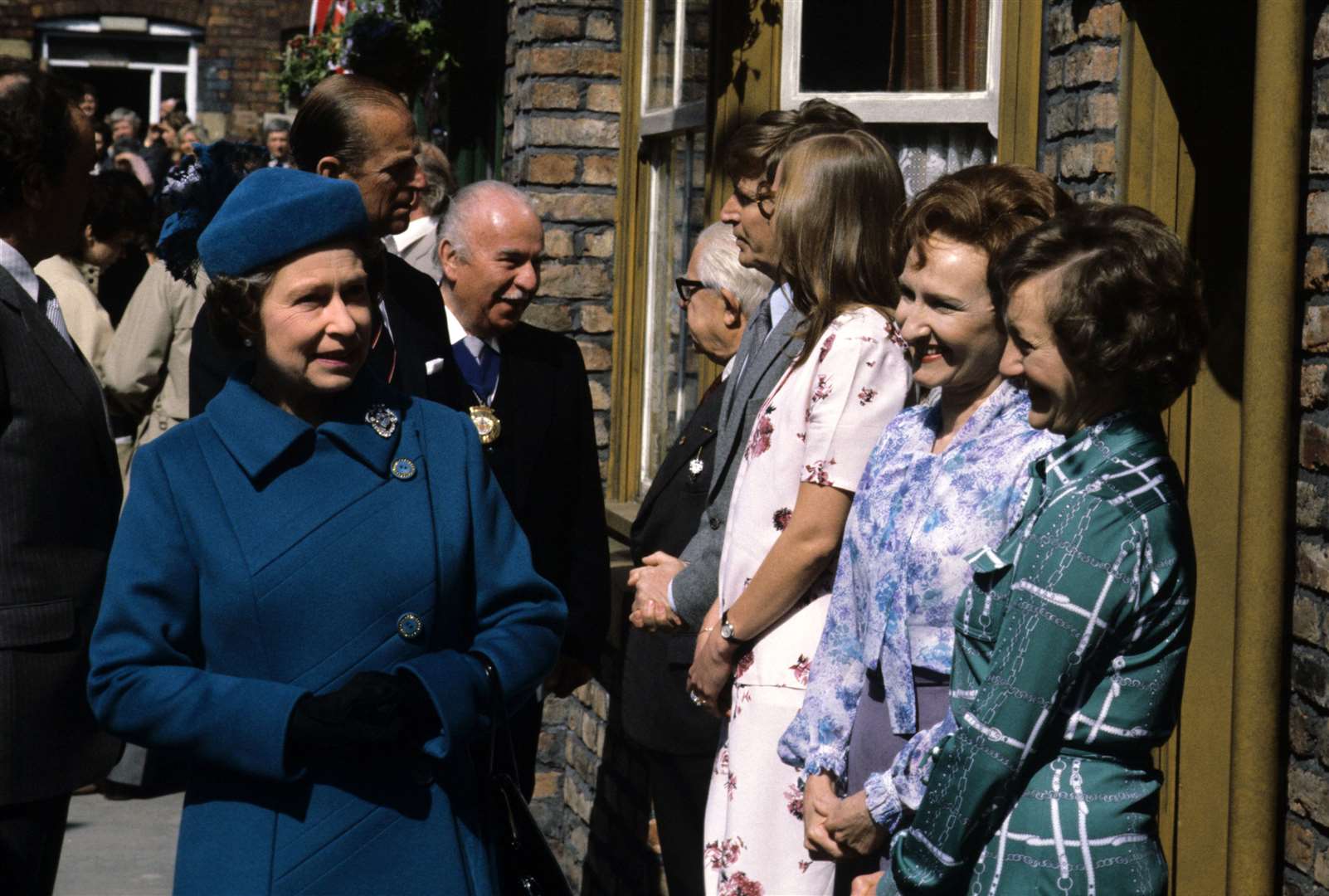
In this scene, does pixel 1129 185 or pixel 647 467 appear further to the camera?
pixel 647 467

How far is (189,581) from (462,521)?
0.42m

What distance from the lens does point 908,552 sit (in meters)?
3.01

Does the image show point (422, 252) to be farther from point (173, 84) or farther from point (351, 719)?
point (173, 84)

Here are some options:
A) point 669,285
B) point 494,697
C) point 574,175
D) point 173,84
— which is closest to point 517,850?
point 494,697

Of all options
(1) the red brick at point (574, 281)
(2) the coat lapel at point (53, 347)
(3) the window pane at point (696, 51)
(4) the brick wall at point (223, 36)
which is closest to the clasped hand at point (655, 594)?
(2) the coat lapel at point (53, 347)

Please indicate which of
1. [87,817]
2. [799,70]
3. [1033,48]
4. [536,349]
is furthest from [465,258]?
[87,817]

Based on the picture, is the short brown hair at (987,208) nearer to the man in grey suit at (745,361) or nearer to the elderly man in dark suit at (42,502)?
the man in grey suit at (745,361)

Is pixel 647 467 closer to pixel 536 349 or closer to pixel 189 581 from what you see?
pixel 536 349

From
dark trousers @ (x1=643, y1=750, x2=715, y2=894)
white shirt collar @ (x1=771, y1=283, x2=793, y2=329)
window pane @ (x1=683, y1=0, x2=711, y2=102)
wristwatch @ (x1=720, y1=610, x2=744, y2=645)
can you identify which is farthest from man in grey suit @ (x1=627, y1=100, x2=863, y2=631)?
window pane @ (x1=683, y1=0, x2=711, y2=102)

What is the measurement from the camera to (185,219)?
367cm

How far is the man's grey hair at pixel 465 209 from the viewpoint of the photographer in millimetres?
4840

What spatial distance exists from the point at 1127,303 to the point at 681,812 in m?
2.47

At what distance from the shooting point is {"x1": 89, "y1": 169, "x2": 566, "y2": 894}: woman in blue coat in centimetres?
271

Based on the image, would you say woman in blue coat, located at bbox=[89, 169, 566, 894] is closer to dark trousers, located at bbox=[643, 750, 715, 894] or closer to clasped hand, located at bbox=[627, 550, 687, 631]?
clasped hand, located at bbox=[627, 550, 687, 631]
